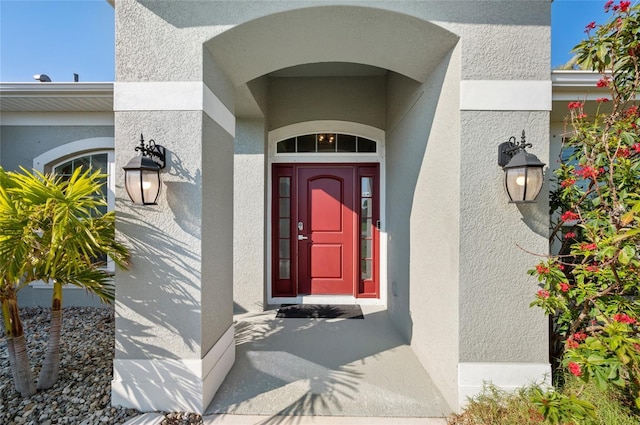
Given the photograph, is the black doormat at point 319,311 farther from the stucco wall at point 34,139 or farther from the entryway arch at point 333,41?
the stucco wall at point 34,139

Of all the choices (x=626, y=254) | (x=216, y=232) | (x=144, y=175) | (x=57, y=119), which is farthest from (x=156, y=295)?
(x=57, y=119)

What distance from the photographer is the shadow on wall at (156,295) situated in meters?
2.09

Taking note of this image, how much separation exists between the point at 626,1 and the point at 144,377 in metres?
4.38

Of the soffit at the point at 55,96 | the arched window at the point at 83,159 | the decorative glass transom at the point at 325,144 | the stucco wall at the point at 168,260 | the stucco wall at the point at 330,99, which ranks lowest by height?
the stucco wall at the point at 168,260

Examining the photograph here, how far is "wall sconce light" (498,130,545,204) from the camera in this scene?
1863 millimetres

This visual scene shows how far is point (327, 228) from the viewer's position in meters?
4.33

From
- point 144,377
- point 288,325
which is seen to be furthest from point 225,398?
point 288,325

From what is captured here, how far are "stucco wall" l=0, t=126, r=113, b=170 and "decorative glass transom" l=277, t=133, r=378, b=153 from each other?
102 inches

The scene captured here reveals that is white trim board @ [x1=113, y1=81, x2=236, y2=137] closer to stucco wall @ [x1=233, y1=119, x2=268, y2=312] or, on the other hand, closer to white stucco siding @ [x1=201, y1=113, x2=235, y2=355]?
white stucco siding @ [x1=201, y1=113, x2=235, y2=355]

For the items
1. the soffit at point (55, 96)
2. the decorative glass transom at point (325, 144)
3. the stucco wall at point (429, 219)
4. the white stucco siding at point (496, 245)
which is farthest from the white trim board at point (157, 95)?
the decorative glass transom at point (325, 144)

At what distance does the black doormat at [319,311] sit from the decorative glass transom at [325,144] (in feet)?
7.99

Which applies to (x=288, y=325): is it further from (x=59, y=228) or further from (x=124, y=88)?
(x=124, y=88)

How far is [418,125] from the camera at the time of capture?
276cm

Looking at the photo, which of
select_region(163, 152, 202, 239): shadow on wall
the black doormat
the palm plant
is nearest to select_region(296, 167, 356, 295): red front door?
the black doormat
